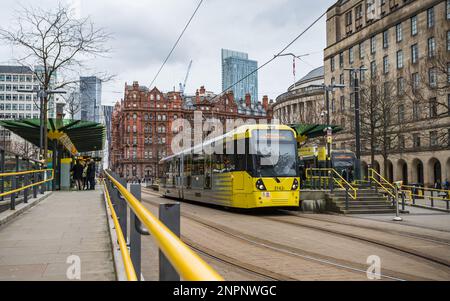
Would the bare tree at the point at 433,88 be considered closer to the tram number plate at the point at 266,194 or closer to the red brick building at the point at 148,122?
the tram number plate at the point at 266,194

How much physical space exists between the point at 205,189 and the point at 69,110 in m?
24.6

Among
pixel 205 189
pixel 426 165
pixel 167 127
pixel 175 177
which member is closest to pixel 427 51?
pixel 426 165

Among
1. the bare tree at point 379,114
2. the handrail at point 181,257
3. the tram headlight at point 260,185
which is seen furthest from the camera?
the bare tree at point 379,114

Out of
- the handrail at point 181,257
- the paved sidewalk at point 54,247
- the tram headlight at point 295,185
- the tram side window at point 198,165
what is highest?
the tram side window at point 198,165

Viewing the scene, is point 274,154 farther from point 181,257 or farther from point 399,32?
point 399,32

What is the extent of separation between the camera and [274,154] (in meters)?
17.5

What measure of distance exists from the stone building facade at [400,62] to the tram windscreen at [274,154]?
2283cm

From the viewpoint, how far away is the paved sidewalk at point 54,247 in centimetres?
529

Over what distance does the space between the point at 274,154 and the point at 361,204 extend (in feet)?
17.1

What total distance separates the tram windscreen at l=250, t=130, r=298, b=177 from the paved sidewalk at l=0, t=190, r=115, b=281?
7.19 metres

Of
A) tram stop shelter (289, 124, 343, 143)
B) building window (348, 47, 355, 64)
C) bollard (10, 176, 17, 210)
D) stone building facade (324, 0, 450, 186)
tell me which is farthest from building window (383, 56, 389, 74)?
bollard (10, 176, 17, 210)

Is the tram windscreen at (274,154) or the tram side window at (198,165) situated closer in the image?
the tram windscreen at (274,154)

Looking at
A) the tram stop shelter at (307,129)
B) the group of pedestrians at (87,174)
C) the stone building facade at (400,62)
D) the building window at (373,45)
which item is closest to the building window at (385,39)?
the stone building facade at (400,62)
